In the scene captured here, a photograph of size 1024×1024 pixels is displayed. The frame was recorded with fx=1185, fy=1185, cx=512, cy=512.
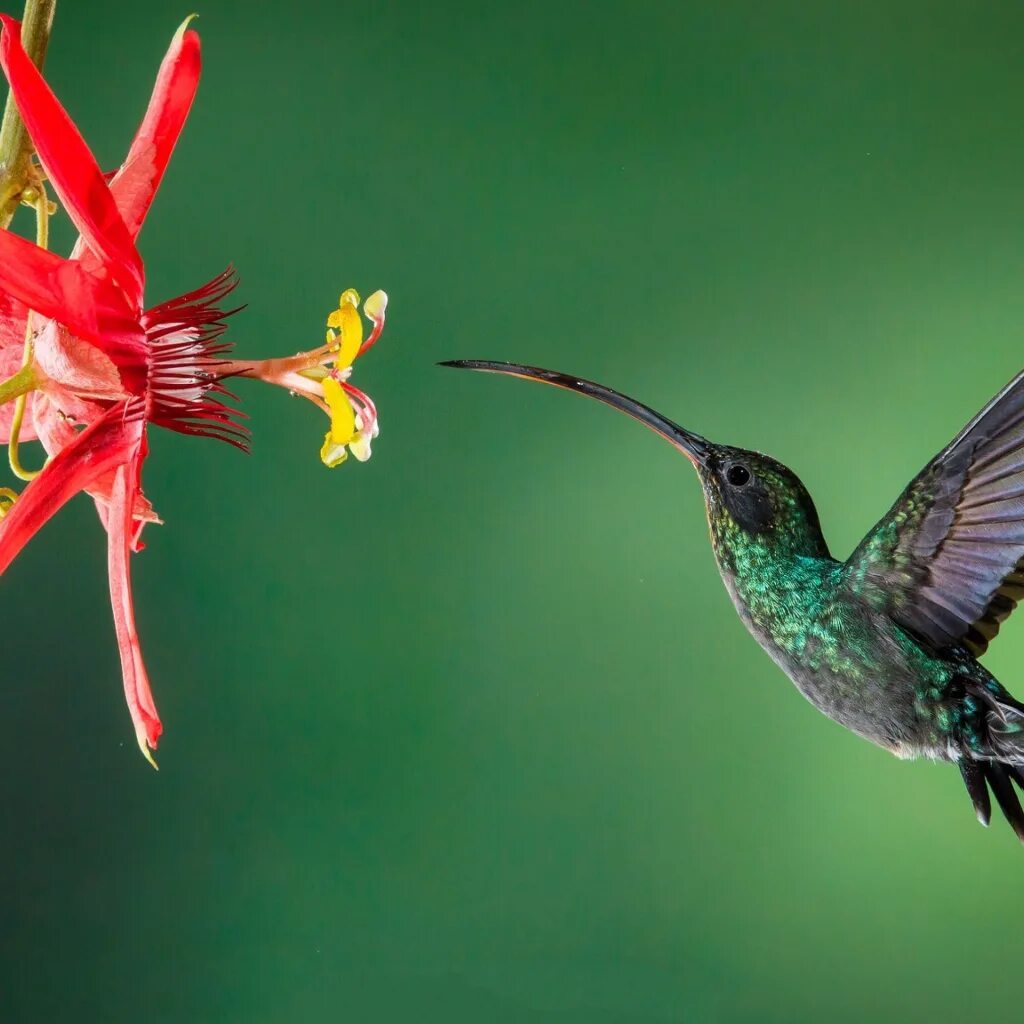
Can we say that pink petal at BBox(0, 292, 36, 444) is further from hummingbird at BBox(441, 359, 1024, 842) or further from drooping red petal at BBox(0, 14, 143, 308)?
hummingbird at BBox(441, 359, 1024, 842)

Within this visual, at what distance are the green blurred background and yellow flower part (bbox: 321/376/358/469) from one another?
0.98 m

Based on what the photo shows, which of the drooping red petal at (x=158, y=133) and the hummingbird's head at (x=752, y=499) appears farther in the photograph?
the hummingbird's head at (x=752, y=499)

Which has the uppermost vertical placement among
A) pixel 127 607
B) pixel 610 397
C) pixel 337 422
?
pixel 610 397

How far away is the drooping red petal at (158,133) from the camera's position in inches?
16.9

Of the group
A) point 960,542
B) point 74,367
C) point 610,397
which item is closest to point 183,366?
point 74,367

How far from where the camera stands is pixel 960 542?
Answer: 72 centimetres

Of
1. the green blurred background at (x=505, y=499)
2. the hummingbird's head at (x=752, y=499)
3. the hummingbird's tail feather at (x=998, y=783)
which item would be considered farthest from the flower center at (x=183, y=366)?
the green blurred background at (x=505, y=499)

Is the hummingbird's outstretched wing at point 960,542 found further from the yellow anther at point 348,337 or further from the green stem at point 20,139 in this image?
the green stem at point 20,139

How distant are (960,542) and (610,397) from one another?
0.23 metres

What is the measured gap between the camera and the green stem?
403 mm

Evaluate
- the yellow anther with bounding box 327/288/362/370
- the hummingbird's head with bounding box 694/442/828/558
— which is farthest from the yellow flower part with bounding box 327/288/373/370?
the hummingbird's head with bounding box 694/442/828/558

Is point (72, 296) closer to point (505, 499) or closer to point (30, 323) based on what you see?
point (30, 323)

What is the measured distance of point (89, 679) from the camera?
58.2 inches

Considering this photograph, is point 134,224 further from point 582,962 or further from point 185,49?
point 582,962
